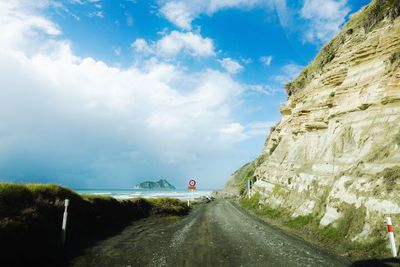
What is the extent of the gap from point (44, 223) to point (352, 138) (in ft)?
63.7

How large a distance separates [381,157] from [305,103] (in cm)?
1654

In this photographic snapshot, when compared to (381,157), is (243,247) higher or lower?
lower

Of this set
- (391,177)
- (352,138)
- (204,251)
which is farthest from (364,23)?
(204,251)

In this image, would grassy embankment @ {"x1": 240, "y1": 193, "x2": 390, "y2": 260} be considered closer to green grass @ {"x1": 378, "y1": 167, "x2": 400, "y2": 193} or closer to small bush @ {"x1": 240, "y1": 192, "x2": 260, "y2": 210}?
green grass @ {"x1": 378, "y1": 167, "x2": 400, "y2": 193}

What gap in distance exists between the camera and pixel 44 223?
11.5 m

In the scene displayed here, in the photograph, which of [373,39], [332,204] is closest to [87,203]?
[332,204]

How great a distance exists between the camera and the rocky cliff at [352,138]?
1319cm

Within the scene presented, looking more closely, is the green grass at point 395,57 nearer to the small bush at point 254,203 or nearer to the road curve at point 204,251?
the road curve at point 204,251

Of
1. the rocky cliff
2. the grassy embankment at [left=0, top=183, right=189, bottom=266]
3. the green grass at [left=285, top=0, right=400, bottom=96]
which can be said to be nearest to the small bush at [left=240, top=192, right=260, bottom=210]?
the rocky cliff

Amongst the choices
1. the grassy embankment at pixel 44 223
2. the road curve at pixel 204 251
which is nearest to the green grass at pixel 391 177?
the road curve at pixel 204 251

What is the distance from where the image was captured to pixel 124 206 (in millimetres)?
22125

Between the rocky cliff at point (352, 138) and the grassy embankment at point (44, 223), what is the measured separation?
41.2ft

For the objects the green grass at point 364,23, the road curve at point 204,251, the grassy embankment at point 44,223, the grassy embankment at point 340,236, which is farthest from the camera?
the green grass at point 364,23

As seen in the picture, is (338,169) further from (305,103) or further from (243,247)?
(305,103)
